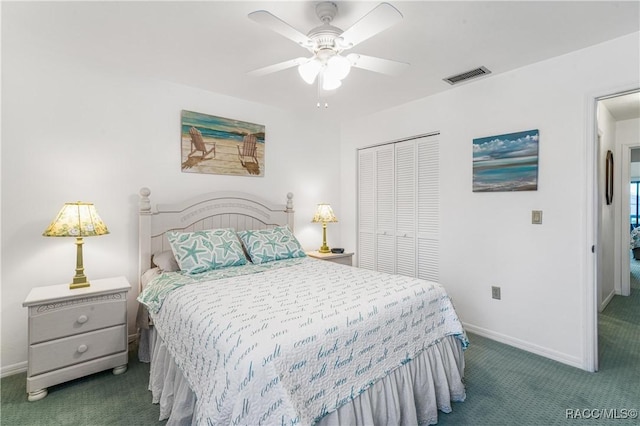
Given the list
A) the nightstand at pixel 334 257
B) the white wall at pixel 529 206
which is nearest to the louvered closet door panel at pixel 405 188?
the white wall at pixel 529 206

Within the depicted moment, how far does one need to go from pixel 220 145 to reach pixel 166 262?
134 cm

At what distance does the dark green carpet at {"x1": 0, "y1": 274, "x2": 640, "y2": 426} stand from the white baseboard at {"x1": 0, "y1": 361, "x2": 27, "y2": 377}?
58mm

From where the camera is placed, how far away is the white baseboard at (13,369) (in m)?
2.23

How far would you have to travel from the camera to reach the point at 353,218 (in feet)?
14.1

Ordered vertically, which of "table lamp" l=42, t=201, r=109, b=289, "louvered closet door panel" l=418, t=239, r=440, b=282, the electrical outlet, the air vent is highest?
the air vent

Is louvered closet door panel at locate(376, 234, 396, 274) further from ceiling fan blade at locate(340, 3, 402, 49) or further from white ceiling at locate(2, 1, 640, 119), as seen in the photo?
ceiling fan blade at locate(340, 3, 402, 49)

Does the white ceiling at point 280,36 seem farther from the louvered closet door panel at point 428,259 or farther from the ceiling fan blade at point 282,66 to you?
the louvered closet door panel at point 428,259

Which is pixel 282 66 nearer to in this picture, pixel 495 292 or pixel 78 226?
pixel 78 226

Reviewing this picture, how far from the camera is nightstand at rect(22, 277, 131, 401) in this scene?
6.50 ft

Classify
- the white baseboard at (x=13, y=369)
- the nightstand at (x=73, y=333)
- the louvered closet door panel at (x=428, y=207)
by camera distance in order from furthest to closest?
1. the louvered closet door panel at (x=428, y=207)
2. the white baseboard at (x=13, y=369)
3. the nightstand at (x=73, y=333)

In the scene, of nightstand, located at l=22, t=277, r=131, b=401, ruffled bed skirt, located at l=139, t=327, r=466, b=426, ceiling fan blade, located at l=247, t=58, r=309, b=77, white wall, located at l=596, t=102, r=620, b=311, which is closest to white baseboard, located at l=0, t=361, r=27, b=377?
nightstand, located at l=22, t=277, r=131, b=401

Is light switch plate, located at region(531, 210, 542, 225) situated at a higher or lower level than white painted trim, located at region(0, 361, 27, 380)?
higher

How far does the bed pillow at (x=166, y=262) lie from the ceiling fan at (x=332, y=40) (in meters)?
1.63

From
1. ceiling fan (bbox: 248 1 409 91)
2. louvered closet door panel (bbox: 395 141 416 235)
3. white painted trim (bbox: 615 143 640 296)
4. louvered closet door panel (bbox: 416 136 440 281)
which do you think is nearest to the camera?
ceiling fan (bbox: 248 1 409 91)
